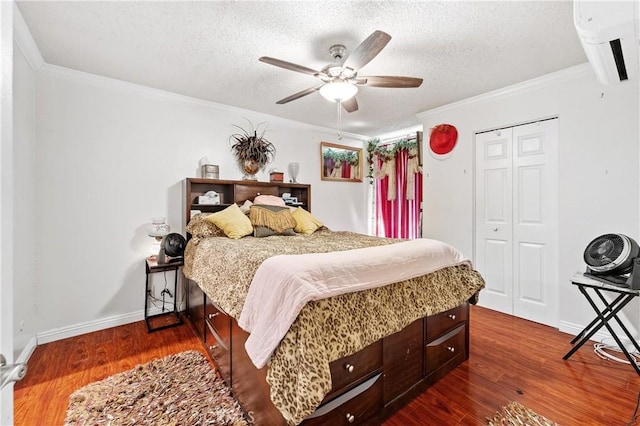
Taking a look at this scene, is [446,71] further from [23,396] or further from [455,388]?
[23,396]

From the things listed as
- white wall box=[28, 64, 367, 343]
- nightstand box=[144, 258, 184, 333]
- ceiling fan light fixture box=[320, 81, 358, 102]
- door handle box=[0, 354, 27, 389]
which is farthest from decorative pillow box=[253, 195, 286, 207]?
door handle box=[0, 354, 27, 389]

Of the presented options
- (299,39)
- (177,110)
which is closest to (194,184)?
(177,110)

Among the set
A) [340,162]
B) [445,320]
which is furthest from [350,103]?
[340,162]

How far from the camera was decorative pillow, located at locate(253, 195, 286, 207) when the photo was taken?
11.7ft

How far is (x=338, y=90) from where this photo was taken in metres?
2.24

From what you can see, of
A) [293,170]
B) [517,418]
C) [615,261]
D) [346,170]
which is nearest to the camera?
[517,418]

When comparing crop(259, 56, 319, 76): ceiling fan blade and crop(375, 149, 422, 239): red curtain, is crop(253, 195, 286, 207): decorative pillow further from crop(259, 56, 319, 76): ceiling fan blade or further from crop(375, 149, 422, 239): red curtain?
crop(375, 149, 422, 239): red curtain

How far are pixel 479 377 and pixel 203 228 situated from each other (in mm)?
2682

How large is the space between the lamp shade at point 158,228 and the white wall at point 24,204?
0.92 metres

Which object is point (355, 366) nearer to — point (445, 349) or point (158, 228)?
point (445, 349)

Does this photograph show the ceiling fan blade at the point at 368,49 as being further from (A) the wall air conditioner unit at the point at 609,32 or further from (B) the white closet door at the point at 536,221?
(B) the white closet door at the point at 536,221

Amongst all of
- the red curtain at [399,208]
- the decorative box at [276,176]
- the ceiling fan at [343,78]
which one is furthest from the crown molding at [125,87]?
the red curtain at [399,208]

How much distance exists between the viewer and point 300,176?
14.6 feet

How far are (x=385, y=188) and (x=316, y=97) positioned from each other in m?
2.37
